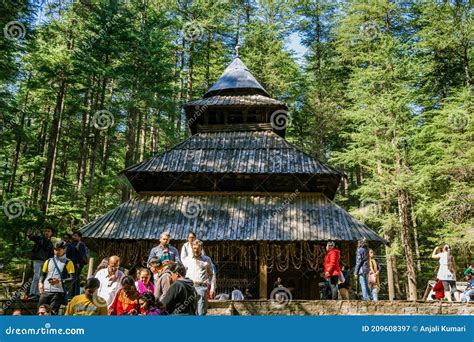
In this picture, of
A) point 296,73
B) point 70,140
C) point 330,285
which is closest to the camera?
point 330,285

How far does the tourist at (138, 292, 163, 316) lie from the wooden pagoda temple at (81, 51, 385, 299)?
9091 mm

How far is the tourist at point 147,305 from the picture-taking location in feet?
20.4

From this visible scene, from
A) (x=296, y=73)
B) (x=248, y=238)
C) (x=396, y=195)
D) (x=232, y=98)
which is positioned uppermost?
(x=296, y=73)

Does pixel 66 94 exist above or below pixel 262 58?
below

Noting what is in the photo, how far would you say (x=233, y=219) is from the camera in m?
16.5

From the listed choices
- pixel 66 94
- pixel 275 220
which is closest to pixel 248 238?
pixel 275 220

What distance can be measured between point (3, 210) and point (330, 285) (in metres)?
16.9

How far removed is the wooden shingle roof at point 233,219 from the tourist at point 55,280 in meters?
6.58

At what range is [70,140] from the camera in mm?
33750

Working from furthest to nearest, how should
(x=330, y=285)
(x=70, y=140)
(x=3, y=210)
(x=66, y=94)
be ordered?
(x=70, y=140)
(x=66, y=94)
(x=3, y=210)
(x=330, y=285)

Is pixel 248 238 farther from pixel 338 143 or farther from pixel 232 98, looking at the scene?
pixel 338 143

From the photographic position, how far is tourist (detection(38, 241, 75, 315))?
28.3 ft

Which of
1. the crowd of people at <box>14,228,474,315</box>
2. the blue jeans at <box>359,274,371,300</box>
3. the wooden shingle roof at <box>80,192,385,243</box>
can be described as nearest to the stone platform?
the crowd of people at <box>14,228,474,315</box>

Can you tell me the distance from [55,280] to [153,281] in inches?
83.9
